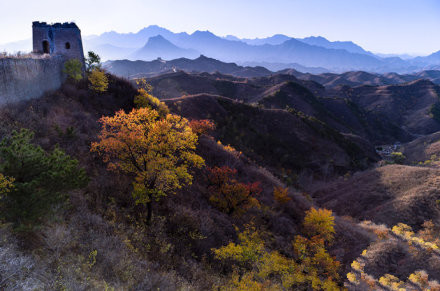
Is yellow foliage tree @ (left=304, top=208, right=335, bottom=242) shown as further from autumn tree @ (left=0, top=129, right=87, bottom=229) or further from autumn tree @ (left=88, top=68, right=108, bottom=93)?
autumn tree @ (left=88, top=68, right=108, bottom=93)

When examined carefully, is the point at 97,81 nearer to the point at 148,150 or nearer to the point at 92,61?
the point at 92,61

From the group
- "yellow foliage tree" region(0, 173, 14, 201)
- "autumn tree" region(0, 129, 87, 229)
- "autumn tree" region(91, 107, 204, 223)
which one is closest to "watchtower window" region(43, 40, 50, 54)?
"autumn tree" region(91, 107, 204, 223)

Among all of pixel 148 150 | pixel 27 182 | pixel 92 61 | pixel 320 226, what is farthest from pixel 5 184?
pixel 92 61

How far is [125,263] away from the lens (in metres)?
9.43

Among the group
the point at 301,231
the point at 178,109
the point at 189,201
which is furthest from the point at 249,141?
the point at 189,201

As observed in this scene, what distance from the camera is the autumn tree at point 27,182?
8.09m

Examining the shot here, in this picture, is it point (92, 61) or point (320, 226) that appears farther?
point (92, 61)

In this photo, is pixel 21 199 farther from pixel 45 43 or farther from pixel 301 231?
pixel 45 43

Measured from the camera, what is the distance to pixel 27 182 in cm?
837

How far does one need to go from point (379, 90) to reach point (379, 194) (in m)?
169

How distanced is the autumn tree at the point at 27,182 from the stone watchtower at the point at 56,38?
27.5m

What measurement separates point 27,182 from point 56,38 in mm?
29624

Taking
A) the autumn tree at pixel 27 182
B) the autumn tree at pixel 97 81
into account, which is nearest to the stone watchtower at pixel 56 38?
the autumn tree at pixel 97 81

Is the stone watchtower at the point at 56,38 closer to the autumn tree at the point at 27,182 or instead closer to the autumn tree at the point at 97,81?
the autumn tree at the point at 97,81
